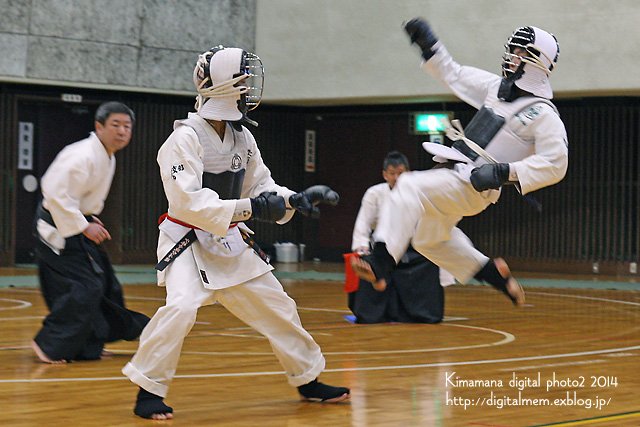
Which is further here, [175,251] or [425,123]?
[425,123]

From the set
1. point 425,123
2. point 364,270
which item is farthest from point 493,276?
point 425,123

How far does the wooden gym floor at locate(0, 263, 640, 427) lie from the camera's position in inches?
182

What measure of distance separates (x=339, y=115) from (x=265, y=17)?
2866mm

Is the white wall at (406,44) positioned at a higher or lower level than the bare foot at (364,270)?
higher

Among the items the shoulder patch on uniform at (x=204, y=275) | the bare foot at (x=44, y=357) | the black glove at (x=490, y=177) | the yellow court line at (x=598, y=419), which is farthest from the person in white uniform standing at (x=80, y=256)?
the yellow court line at (x=598, y=419)

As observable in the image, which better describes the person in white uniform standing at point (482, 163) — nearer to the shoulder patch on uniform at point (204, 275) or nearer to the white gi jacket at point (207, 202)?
the white gi jacket at point (207, 202)

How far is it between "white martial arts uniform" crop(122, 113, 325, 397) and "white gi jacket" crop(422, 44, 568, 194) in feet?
4.02

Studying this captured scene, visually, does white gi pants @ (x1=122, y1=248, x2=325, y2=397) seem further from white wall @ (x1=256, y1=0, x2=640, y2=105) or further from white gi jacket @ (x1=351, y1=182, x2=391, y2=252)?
white wall @ (x1=256, y1=0, x2=640, y2=105)

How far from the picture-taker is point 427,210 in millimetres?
5074

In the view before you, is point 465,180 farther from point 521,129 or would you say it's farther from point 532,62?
point 532,62

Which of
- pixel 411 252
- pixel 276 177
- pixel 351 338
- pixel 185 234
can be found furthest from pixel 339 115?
pixel 185 234

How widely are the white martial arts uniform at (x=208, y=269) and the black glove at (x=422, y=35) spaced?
43.6 inches

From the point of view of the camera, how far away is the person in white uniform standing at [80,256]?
20.9ft

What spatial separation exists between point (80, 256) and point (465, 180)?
302 centimetres
